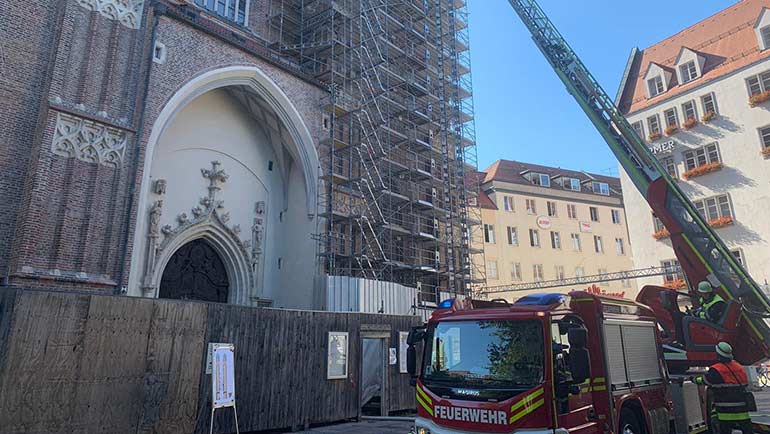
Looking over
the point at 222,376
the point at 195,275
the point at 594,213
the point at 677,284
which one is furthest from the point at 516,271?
the point at 222,376

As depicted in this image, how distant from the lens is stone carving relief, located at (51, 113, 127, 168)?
1248 cm

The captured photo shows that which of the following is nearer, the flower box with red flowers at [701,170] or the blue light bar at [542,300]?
the blue light bar at [542,300]

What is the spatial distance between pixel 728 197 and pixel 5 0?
2672 cm

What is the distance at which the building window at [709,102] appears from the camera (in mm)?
22886

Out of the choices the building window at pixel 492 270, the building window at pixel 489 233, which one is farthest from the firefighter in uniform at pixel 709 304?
the building window at pixel 489 233

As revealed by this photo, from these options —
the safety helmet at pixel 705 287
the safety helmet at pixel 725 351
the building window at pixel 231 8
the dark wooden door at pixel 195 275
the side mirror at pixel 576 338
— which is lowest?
the safety helmet at pixel 725 351

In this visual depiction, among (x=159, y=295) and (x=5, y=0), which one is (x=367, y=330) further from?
(x=5, y=0)

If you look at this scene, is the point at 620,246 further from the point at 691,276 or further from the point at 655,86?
the point at 691,276

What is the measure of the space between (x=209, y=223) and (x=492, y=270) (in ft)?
65.8

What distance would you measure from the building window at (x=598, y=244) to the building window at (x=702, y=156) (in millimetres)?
13513

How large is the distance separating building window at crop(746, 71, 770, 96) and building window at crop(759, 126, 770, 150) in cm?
175

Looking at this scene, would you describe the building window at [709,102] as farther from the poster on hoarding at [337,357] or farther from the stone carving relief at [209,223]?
the poster on hoarding at [337,357]

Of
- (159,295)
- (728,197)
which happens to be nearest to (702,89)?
(728,197)

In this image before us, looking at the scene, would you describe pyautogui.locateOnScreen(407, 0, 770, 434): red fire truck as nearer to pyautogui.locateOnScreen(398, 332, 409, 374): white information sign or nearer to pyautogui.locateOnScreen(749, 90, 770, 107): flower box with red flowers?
pyautogui.locateOnScreen(398, 332, 409, 374): white information sign
